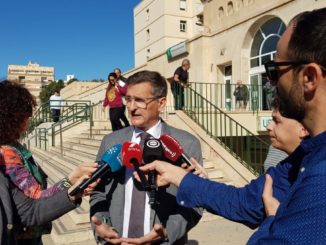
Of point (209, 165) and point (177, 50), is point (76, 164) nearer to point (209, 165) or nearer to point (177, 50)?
point (209, 165)

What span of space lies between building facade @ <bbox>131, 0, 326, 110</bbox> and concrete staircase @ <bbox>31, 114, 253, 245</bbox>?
5254 mm

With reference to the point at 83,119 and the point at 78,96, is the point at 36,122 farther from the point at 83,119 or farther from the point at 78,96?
the point at 78,96

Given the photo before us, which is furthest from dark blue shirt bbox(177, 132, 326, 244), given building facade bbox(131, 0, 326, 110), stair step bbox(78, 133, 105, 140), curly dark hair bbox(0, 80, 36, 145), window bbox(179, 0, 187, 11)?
window bbox(179, 0, 187, 11)

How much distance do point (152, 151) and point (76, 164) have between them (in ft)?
26.1

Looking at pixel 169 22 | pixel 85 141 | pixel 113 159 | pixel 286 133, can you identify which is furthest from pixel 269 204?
pixel 169 22

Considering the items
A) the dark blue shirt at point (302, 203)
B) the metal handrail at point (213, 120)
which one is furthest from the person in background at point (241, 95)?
the dark blue shirt at point (302, 203)

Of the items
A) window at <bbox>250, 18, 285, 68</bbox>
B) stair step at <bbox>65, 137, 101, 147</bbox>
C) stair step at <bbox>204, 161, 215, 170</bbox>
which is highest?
window at <bbox>250, 18, 285, 68</bbox>

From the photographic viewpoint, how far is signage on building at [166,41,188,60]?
697 inches

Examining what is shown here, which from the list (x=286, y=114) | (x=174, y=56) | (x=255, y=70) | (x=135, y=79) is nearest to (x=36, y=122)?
(x=174, y=56)

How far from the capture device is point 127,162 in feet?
6.70

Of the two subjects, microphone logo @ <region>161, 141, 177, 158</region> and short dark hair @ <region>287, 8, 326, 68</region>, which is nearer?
short dark hair @ <region>287, 8, 326, 68</region>

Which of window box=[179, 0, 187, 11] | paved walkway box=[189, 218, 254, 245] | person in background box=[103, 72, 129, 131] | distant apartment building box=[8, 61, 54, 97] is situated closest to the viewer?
paved walkway box=[189, 218, 254, 245]

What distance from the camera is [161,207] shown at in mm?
2344

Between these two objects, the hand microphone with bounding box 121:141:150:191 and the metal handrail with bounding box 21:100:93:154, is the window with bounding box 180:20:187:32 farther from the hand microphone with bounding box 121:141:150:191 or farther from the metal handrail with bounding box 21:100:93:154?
the hand microphone with bounding box 121:141:150:191
